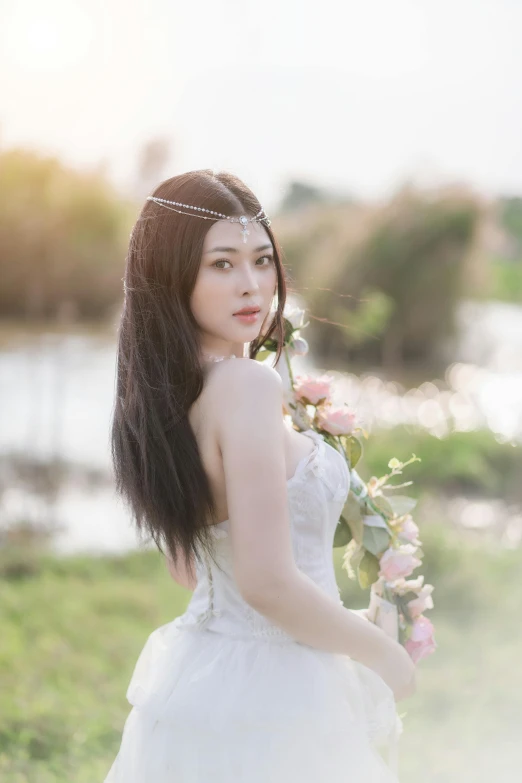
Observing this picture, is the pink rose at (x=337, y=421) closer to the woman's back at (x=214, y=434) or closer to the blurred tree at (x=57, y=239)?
the woman's back at (x=214, y=434)

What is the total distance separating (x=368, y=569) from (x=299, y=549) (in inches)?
12.2

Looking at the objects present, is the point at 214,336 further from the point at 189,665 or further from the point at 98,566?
the point at 98,566

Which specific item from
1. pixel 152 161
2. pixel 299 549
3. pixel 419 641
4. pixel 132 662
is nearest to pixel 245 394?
pixel 299 549

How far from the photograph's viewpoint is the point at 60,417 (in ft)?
25.2

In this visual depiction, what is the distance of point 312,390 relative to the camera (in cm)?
185

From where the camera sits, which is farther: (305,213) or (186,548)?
(305,213)

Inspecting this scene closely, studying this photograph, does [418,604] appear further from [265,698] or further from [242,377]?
[242,377]

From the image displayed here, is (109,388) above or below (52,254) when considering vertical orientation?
below

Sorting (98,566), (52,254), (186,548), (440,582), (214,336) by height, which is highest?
(214,336)

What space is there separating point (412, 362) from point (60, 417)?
149 inches

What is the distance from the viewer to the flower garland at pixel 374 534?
5.80 ft

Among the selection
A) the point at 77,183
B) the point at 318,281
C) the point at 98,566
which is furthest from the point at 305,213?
the point at 98,566

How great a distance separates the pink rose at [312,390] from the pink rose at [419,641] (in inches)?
19.3

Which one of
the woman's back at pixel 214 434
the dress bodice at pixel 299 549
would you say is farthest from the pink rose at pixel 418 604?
the woman's back at pixel 214 434
